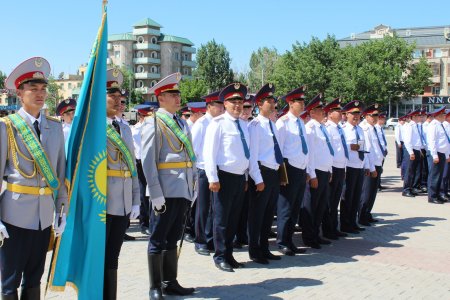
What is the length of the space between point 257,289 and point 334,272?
4.12ft

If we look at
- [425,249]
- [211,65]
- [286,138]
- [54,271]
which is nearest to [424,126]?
[425,249]

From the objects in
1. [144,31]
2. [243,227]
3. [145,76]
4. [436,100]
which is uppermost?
[144,31]

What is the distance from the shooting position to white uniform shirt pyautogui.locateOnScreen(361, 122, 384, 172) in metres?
9.22

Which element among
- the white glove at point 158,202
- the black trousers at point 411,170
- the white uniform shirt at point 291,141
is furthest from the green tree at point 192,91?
the white glove at point 158,202

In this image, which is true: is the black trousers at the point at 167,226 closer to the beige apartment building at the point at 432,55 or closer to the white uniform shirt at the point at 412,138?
the white uniform shirt at the point at 412,138

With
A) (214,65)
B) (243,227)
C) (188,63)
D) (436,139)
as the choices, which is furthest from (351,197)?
(188,63)

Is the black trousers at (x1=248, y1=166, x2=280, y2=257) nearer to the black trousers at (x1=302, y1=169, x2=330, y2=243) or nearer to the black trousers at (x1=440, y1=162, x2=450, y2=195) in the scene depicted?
the black trousers at (x1=302, y1=169, x2=330, y2=243)

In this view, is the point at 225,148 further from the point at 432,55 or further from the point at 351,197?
the point at 432,55

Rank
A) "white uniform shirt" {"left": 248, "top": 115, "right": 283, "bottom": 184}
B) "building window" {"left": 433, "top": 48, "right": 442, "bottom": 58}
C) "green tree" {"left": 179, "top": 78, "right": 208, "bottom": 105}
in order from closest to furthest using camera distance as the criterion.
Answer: "white uniform shirt" {"left": 248, "top": 115, "right": 283, "bottom": 184}, "green tree" {"left": 179, "top": 78, "right": 208, "bottom": 105}, "building window" {"left": 433, "top": 48, "right": 442, "bottom": 58}

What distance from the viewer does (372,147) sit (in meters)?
9.29

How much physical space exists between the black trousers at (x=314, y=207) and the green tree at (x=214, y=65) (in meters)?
68.0

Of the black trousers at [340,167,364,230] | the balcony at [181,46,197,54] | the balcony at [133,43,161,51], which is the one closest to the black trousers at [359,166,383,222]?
the black trousers at [340,167,364,230]

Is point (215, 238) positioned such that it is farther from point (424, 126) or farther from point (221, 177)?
point (424, 126)

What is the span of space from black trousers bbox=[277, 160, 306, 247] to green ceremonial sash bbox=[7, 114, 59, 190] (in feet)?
13.2
